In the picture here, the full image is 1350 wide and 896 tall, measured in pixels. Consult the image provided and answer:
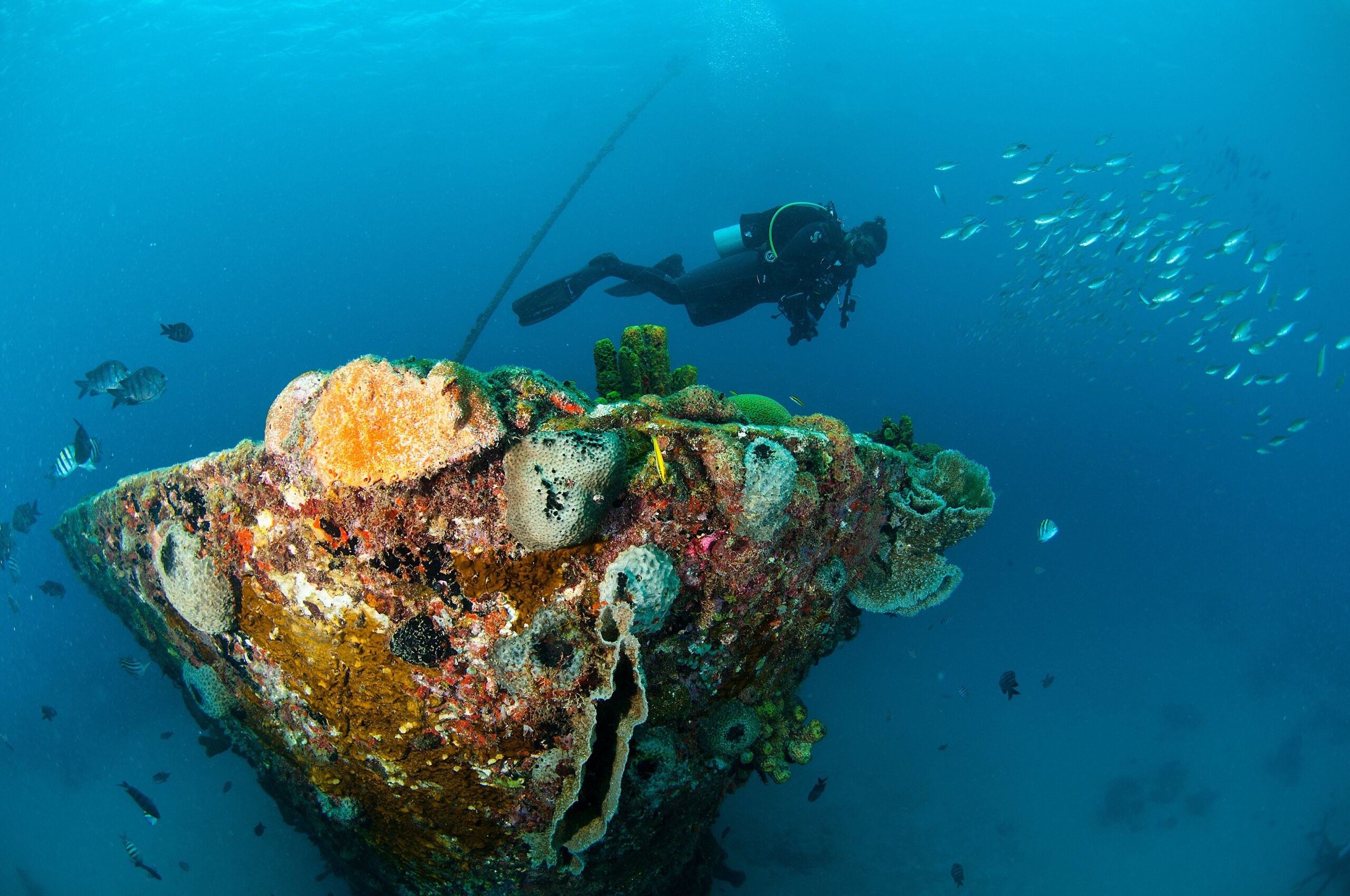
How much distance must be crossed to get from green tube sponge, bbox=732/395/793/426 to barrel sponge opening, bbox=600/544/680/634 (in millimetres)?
1536

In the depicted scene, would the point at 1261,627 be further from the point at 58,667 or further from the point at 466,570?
the point at 58,667

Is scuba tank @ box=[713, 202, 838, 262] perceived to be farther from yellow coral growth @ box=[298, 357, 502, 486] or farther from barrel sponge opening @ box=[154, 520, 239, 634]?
barrel sponge opening @ box=[154, 520, 239, 634]

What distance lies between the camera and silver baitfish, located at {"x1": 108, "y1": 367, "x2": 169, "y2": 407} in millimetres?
7332

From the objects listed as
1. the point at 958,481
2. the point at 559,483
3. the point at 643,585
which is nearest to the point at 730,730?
the point at 643,585

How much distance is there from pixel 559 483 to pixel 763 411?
205 centimetres

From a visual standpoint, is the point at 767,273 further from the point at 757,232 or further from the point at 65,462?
the point at 65,462

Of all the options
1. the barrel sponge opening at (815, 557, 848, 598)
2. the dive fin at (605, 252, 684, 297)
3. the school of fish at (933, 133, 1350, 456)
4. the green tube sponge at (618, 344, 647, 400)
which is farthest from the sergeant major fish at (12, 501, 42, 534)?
the school of fish at (933, 133, 1350, 456)

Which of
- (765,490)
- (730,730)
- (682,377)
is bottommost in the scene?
(730,730)

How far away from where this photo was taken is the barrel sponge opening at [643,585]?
2320mm

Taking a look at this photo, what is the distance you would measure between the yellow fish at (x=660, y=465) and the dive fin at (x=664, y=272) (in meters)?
8.92

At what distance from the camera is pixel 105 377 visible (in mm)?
7281

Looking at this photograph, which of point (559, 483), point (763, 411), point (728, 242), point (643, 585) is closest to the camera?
point (559, 483)

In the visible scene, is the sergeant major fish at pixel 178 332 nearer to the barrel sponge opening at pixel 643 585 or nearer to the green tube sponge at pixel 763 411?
the green tube sponge at pixel 763 411

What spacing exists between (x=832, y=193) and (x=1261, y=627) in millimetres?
67529
